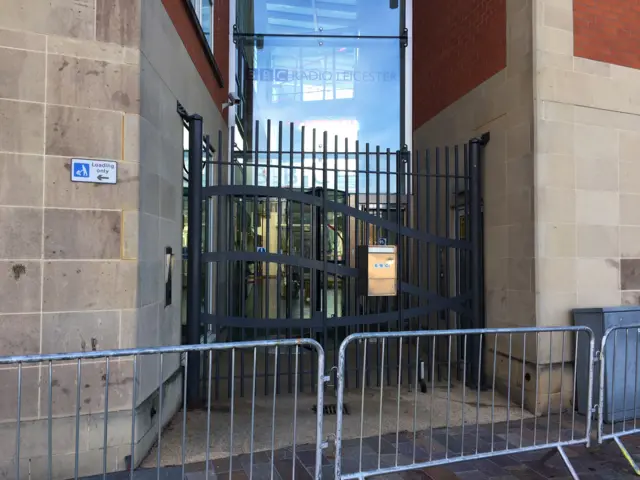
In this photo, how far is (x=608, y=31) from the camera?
208 inches

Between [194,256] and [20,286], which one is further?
[194,256]

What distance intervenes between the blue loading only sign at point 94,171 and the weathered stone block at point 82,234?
A: 24cm

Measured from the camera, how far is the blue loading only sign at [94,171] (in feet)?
11.2

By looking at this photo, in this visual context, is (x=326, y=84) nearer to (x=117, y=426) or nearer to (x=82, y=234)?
(x=82, y=234)

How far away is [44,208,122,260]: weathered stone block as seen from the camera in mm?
3357

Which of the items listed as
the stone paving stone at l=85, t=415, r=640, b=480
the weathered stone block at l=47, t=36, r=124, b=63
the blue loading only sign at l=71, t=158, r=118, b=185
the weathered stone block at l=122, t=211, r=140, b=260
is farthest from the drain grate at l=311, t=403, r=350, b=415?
the weathered stone block at l=47, t=36, r=124, b=63

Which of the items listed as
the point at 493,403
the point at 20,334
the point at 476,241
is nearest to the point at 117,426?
the point at 20,334

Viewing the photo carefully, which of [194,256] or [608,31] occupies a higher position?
[608,31]

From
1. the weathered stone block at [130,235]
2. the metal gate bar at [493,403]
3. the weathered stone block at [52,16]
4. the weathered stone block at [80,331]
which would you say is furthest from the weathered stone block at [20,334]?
the metal gate bar at [493,403]

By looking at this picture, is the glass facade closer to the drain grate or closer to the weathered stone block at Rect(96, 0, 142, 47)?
the drain grate

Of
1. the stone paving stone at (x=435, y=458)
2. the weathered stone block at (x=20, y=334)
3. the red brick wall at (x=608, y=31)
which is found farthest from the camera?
the red brick wall at (x=608, y=31)

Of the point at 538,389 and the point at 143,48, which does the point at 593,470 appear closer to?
the point at 538,389

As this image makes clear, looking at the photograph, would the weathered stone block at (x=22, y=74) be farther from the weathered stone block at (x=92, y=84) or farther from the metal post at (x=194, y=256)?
the metal post at (x=194, y=256)

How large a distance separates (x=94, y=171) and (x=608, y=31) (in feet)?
18.8
